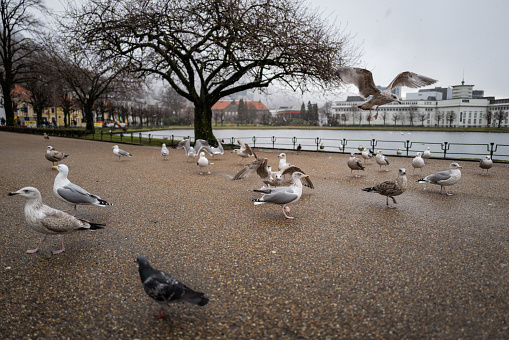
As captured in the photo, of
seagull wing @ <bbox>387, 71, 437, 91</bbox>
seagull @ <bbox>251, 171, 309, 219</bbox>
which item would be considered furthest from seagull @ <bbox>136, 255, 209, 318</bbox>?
seagull wing @ <bbox>387, 71, 437, 91</bbox>

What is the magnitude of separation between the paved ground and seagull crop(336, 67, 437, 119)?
3.21 m

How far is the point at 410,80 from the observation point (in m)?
8.04

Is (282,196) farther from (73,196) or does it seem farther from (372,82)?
(372,82)

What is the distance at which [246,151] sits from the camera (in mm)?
11859

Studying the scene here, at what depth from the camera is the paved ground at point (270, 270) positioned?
259 centimetres

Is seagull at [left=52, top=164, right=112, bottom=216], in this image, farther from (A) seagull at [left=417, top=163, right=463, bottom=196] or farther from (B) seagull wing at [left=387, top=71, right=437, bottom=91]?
(B) seagull wing at [left=387, top=71, right=437, bottom=91]

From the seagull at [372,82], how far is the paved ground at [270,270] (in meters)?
3.21

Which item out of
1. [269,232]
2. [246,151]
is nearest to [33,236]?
[269,232]

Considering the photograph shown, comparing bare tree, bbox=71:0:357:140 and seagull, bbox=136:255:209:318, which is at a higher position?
bare tree, bbox=71:0:357:140

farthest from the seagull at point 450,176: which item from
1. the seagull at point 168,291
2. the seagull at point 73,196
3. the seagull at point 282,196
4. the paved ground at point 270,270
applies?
the seagull at point 73,196

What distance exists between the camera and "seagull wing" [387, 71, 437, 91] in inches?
304

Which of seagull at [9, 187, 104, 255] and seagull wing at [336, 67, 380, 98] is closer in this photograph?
seagull at [9, 187, 104, 255]

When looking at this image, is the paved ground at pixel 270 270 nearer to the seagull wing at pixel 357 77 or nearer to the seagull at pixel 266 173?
the seagull at pixel 266 173

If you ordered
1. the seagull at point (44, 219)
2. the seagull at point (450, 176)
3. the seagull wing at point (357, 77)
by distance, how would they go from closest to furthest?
1. the seagull at point (44, 219)
2. the seagull at point (450, 176)
3. the seagull wing at point (357, 77)
